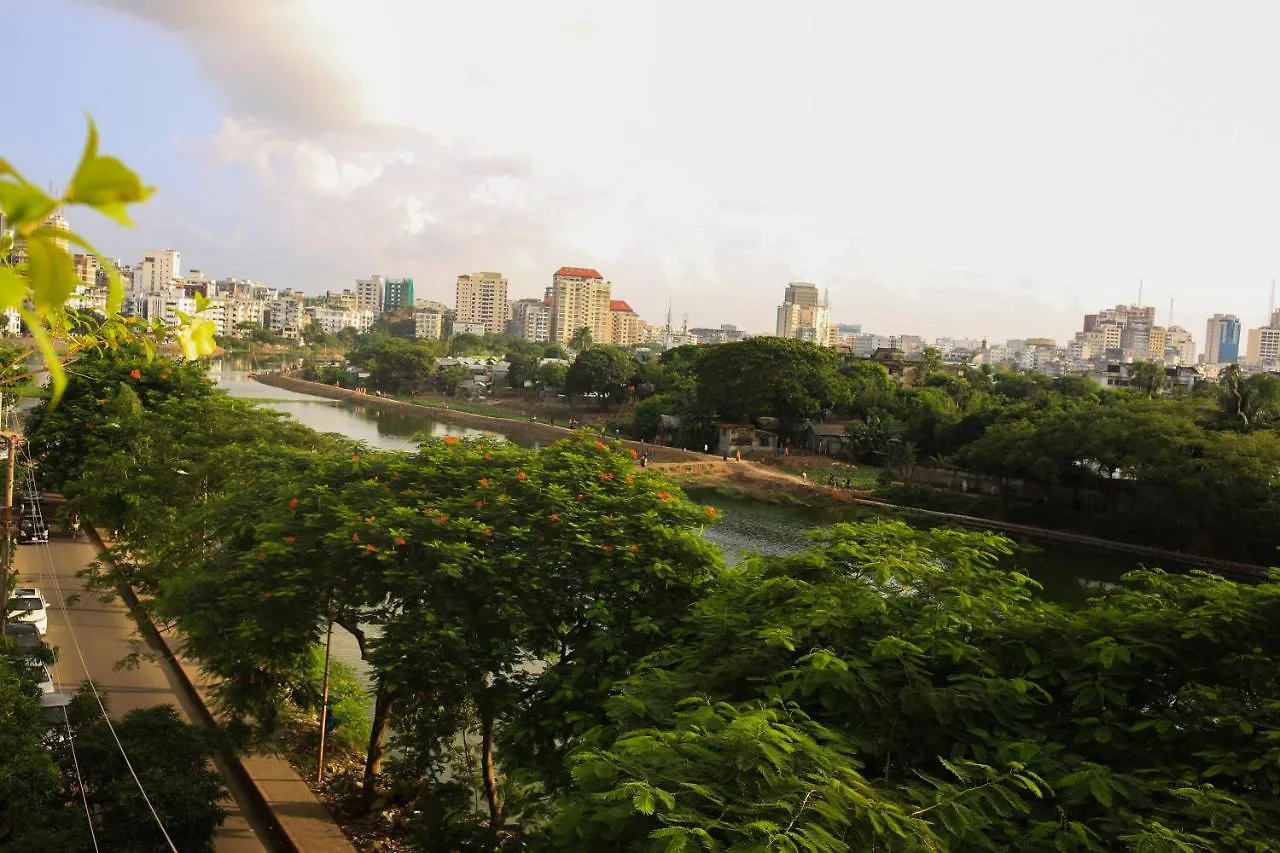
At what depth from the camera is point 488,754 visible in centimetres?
767

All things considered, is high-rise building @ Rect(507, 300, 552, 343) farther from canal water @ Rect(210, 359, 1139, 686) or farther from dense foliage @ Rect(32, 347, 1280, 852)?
dense foliage @ Rect(32, 347, 1280, 852)

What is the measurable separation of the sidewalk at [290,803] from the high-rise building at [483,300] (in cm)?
12389

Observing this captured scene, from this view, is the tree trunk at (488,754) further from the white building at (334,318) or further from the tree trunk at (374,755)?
the white building at (334,318)

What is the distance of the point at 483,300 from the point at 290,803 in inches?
5009

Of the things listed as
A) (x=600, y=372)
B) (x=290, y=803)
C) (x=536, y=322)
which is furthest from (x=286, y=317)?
(x=290, y=803)

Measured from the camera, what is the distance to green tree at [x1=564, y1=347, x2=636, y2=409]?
164 feet

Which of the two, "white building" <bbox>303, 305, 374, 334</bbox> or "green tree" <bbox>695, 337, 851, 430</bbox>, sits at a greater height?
"white building" <bbox>303, 305, 374, 334</bbox>

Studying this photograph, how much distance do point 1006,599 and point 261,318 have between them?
358ft

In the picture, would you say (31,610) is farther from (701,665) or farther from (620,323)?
(620,323)

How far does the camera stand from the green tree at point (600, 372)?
164 feet

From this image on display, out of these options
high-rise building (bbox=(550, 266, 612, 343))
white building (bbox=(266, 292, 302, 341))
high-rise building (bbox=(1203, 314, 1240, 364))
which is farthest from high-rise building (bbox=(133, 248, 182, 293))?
high-rise building (bbox=(1203, 314, 1240, 364))

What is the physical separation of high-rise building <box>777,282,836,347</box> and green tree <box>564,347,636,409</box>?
9238cm

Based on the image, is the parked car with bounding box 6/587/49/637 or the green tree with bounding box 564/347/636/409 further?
the green tree with bounding box 564/347/636/409

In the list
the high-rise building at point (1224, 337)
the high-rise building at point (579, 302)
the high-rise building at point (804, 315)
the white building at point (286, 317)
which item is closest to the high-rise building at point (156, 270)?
the white building at point (286, 317)
